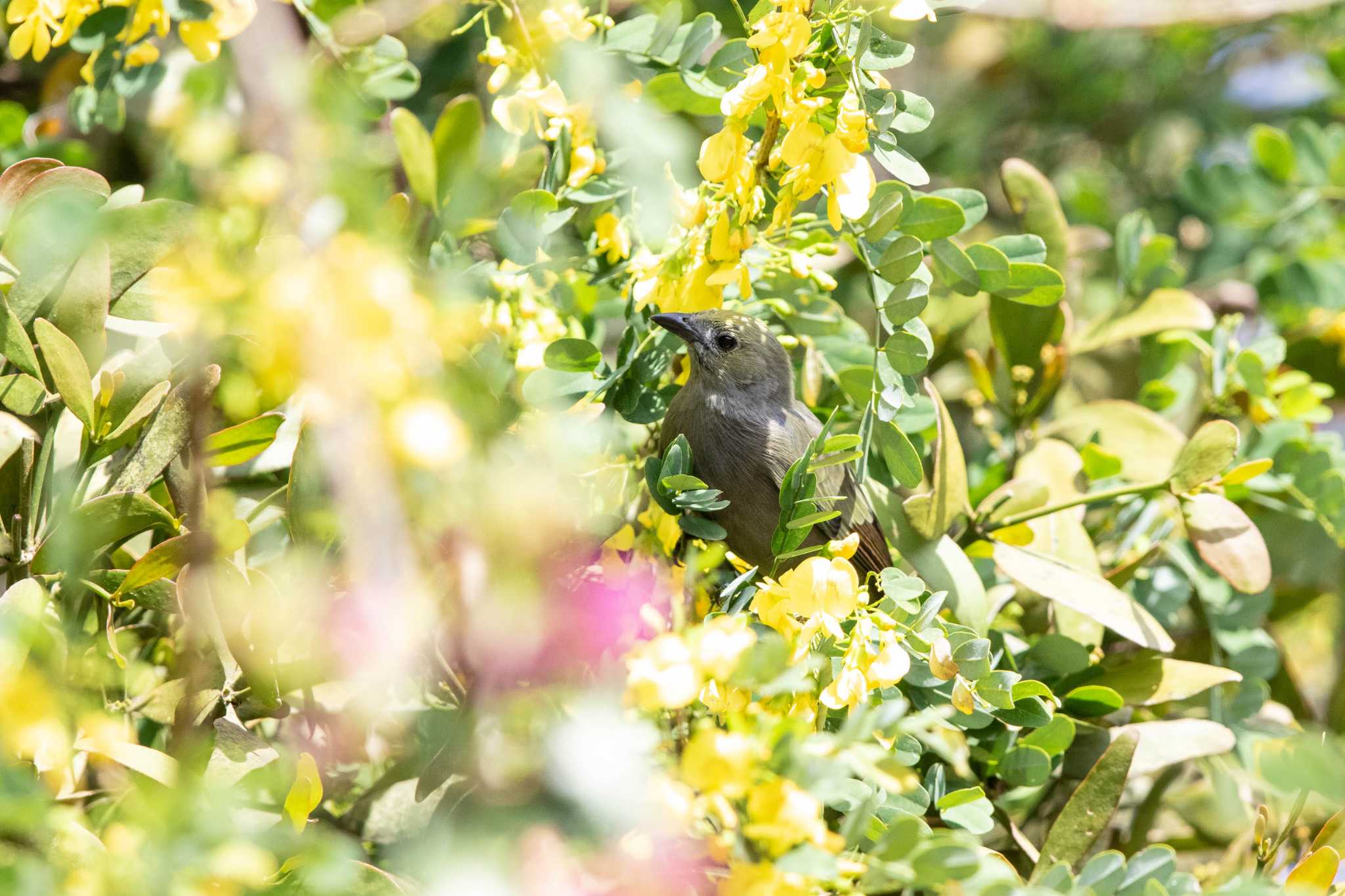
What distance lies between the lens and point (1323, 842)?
5.19 feet

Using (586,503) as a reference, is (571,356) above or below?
above

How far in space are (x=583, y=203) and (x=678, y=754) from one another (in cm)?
94

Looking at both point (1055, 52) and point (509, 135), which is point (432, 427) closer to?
point (509, 135)

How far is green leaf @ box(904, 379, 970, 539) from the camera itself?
1.68 meters

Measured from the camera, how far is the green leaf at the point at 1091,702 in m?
1.67

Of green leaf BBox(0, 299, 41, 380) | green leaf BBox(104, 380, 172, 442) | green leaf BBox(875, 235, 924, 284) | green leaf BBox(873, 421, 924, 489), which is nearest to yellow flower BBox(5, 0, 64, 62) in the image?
green leaf BBox(0, 299, 41, 380)

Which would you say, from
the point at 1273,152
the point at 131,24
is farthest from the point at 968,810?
the point at 1273,152

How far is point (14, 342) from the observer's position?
1.40 meters

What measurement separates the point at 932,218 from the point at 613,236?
512 millimetres

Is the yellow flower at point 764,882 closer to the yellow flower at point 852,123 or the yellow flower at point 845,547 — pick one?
the yellow flower at point 845,547

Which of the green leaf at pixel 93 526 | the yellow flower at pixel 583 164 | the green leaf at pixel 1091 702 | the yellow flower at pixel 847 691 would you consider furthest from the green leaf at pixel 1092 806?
the green leaf at pixel 93 526

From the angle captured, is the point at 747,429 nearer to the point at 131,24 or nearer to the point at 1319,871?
the point at 1319,871

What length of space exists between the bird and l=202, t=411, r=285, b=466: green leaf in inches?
29.1

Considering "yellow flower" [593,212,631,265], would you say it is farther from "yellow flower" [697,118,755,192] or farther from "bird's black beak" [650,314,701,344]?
"yellow flower" [697,118,755,192]
